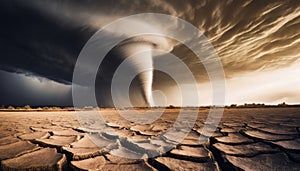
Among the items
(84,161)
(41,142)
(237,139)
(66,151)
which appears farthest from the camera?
(237,139)

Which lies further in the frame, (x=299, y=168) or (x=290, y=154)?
(x=290, y=154)

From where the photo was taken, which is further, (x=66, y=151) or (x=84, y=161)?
(x=66, y=151)

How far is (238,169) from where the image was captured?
0.89m

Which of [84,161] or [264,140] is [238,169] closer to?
[264,140]

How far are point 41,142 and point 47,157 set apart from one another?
17.1 inches

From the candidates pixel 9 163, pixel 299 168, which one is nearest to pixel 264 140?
pixel 299 168

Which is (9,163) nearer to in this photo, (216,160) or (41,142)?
(41,142)

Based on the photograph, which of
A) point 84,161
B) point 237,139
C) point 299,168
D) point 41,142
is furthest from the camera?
point 237,139

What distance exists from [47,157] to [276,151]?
5.10 ft

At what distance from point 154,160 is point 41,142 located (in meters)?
1.00

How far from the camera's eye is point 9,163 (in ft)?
2.96

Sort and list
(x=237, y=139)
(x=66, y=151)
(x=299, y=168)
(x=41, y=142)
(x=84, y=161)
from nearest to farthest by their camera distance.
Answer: (x=299, y=168)
(x=84, y=161)
(x=66, y=151)
(x=41, y=142)
(x=237, y=139)

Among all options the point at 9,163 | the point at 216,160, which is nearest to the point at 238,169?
the point at 216,160

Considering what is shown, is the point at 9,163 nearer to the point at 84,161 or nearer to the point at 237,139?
the point at 84,161
